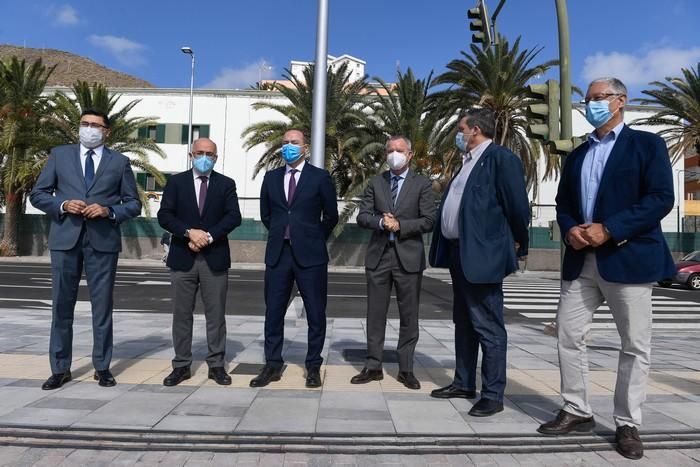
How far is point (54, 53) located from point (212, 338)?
13738 cm

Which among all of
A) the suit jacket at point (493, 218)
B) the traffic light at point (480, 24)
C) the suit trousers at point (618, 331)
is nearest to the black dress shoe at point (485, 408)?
the suit trousers at point (618, 331)

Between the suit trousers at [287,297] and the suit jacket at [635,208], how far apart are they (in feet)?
6.85

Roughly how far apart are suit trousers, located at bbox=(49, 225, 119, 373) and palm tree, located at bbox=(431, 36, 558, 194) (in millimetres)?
18154

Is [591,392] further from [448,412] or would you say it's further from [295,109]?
[295,109]

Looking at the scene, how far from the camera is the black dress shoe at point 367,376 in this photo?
4438 mm

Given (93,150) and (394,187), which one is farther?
(394,187)

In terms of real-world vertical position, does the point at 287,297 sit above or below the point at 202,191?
below

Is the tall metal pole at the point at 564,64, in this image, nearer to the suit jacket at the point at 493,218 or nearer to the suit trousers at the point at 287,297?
the suit jacket at the point at 493,218

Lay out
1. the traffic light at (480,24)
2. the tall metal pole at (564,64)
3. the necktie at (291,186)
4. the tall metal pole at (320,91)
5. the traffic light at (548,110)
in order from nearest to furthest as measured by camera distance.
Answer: the necktie at (291,186)
the traffic light at (548,110)
the tall metal pole at (564,64)
the tall metal pole at (320,91)
the traffic light at (480,24)

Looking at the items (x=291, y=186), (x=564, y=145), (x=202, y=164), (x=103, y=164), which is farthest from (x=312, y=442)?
(x=564, y=145)

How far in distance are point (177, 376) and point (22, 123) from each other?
953 inches

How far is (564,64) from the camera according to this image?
7.61 meters

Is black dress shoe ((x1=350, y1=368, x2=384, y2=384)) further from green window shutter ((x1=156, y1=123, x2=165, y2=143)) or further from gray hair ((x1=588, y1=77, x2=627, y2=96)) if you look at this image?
green window shutter ((x1=156, y1=123, x2=165, y2=143))

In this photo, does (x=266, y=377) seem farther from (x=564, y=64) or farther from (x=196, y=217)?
(x=564, y=64)
